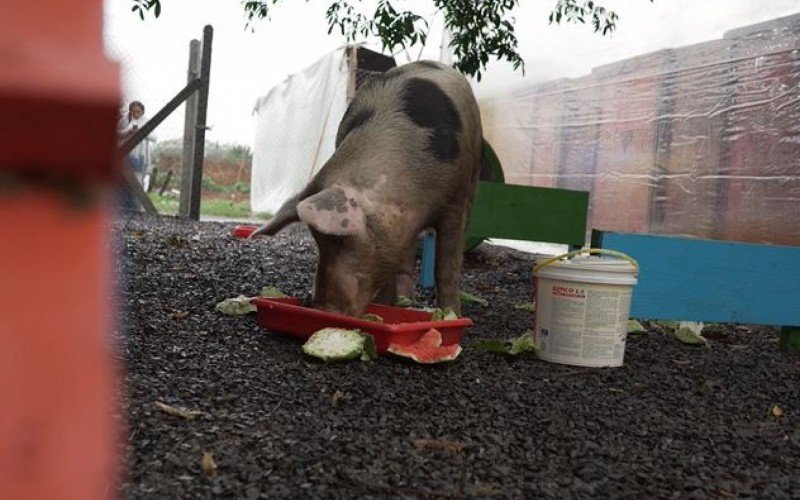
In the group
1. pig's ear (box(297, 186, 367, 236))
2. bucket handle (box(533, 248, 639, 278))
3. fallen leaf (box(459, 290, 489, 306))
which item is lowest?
fallen leaf (box(459, 290, 489, 306))

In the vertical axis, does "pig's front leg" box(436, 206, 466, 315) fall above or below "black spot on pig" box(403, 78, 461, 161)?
below

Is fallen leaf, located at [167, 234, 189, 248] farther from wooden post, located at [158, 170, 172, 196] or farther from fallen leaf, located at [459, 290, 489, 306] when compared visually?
wooden post, located at [158, 170, 172, 196]

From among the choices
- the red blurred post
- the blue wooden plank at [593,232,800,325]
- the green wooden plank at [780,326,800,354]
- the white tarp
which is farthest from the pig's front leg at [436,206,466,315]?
the white tarp

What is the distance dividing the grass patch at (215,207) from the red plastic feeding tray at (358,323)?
651 centimetres

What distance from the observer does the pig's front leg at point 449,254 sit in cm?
377

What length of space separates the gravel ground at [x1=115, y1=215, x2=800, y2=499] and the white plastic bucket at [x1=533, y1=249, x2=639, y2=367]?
0.08 meters

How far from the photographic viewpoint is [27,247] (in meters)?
0.44

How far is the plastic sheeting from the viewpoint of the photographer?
4.84 metres

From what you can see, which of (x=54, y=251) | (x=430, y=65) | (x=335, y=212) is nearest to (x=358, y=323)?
(x=335, y=212)

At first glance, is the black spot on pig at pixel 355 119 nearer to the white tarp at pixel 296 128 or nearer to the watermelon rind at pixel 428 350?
the watermelon rind at pixel 428 350

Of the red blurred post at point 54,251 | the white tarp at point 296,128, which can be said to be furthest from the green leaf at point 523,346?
the white tarp at point 296,128

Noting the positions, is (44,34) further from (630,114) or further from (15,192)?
(630,114)

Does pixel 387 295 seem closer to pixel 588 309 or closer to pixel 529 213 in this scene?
pixel 588 309

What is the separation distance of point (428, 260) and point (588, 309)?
227 centimetres
